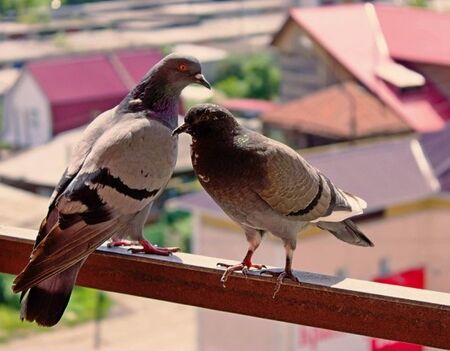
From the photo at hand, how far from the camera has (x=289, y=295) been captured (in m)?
0.91

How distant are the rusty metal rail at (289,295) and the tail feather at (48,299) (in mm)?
53

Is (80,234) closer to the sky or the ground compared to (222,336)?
closer to the sky

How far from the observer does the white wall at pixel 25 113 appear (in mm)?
7520

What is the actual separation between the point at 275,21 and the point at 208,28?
1563mm

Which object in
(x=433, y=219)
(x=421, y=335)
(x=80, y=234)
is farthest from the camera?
(x=433, y=219)

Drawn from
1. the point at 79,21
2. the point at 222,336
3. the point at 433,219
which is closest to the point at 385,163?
the point at 433,219

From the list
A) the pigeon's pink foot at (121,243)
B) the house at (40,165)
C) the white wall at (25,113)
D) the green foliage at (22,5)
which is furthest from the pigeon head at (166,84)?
the green foliage at (22,5)

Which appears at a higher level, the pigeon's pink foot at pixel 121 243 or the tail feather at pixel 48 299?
the tail feather at pixel 48 299

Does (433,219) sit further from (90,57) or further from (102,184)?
(90,57)

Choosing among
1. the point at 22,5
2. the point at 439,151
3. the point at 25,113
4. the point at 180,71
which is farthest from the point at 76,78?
the point at 180,71

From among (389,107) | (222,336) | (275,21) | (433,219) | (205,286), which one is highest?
(205,286)

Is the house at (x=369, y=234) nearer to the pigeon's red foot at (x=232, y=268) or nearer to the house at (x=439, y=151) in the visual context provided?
the house at (x=439, y=151)

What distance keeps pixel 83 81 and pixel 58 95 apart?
0.24m

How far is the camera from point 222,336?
4586 mm
